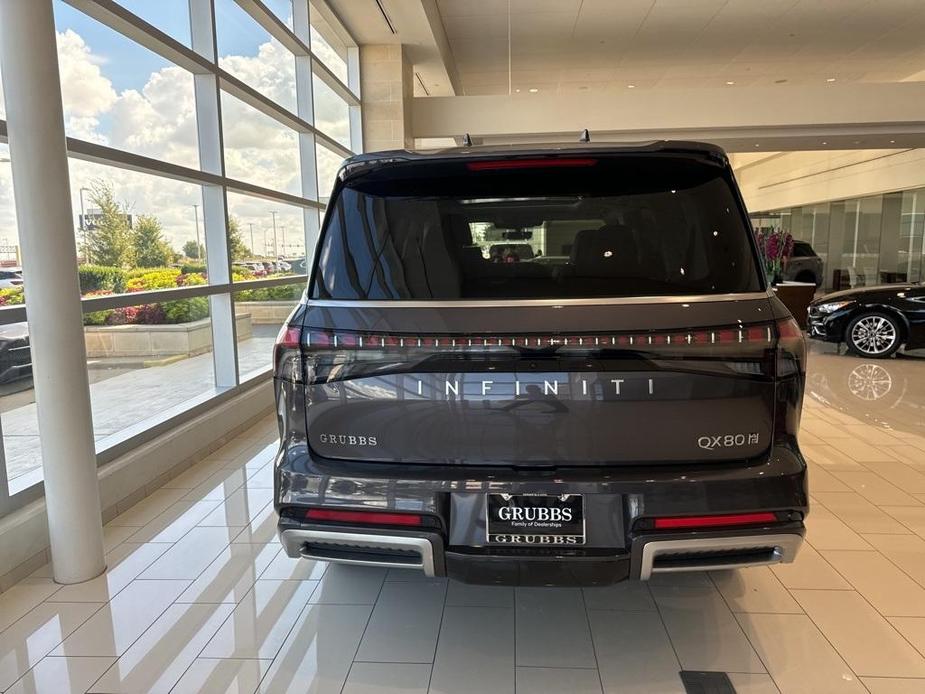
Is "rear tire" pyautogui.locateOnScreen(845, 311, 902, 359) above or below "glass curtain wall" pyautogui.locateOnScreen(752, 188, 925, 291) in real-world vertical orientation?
below

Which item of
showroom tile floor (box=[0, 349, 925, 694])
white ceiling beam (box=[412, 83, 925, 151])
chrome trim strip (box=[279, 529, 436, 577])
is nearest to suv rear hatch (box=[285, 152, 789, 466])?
chrome trim strip (box=[279, 529, 436, 577])

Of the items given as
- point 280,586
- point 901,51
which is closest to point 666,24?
point 901,51

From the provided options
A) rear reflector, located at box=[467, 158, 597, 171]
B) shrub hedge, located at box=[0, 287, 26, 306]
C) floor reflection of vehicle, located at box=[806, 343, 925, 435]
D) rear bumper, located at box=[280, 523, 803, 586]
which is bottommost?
floor reflection of vehicle, located at box=[806, 343, 925, 435]

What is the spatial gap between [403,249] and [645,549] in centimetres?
104

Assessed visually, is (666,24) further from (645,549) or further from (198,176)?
(645,549)

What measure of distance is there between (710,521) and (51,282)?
7.77 feet

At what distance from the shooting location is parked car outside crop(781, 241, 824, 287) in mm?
13297

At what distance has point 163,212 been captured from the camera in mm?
4453

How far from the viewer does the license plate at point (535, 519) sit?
1.75 meters

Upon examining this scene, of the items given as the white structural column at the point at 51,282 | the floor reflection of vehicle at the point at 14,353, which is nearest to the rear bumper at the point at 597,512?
the white structural column at the point at 51,282

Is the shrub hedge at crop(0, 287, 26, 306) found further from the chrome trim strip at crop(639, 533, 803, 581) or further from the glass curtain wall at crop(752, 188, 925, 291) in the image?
the glass curtain wall at crop(752, 188, 925, 291)

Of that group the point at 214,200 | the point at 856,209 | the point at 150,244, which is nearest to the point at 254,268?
the point at 214,200

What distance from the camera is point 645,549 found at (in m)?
1.75

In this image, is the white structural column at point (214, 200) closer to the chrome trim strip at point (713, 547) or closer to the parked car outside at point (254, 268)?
the parked car outside at point (254, 268)
